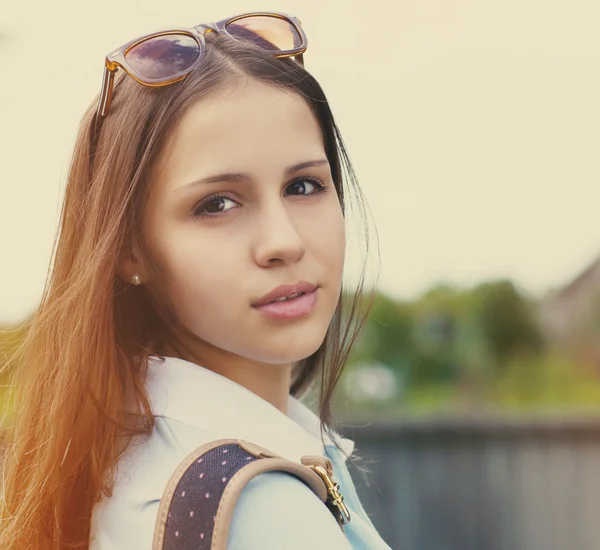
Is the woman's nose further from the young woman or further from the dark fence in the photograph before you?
the dark fence

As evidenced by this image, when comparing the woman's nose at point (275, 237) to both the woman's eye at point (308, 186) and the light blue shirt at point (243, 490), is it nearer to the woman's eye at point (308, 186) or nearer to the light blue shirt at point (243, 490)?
the woman's eye at point (308, 186)

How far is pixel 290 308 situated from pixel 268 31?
1.72 ft

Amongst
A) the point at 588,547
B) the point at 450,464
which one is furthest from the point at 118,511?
the point at 588,547

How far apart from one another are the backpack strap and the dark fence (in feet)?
13.8

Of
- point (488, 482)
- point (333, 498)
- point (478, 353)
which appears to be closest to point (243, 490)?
point (333, 498)

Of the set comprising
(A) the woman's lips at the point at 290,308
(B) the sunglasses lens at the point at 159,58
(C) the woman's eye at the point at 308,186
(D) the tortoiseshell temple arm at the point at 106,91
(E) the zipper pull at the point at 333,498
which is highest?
(B) the sunglasses lens at the point at 159,58

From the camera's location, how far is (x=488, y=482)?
17.5ft

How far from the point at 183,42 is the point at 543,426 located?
Answer: 4392 mm

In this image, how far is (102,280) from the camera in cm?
141

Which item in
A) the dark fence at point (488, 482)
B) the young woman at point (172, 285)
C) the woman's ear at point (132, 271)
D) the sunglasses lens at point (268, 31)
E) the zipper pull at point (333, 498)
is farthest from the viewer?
the dark fence at point (488, 482)

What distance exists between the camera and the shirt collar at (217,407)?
1.33 metres

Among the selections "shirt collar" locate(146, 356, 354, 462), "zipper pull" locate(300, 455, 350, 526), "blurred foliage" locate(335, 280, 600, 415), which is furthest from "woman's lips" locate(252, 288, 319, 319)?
"blurred foliage" locate(335, 280, 600, 415)

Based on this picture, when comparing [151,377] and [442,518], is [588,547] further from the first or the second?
[151,377]

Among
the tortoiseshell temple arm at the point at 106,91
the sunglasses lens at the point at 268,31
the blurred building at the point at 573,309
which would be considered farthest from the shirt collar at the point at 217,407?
the blurred building at the point at 573,309
